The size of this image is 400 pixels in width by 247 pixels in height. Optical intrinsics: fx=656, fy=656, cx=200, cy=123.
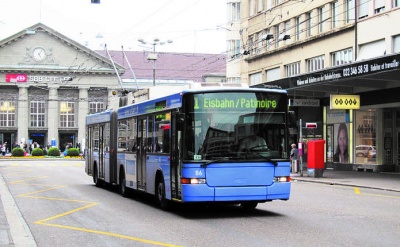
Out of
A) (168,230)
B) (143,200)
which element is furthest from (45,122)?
(168,230)

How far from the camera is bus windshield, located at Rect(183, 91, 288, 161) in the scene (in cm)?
1313

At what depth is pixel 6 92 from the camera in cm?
8944

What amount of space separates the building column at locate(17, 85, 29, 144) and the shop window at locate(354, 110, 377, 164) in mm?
61113

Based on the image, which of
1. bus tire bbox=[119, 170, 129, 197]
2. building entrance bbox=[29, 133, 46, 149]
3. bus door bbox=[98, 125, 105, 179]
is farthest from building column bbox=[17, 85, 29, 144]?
bus tire bbox=[119, 170, 129, 197]

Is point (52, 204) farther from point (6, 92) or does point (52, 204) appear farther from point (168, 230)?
point (6, 92)

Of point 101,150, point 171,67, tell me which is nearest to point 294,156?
point 101,150

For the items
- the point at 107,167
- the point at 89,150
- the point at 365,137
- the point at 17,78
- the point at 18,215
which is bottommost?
the point at 18,215

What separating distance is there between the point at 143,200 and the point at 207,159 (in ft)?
18.0

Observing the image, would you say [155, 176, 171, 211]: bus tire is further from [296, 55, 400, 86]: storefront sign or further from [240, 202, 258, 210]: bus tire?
[296, 55, 400, 86]: storefront sign

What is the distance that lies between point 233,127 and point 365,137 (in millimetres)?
22702

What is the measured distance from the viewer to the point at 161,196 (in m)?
15.0

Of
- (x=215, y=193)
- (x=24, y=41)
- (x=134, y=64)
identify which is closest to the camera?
(x=215, y=193)

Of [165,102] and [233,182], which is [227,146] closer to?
[233,182]

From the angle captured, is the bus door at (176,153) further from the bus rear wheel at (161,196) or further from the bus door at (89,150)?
the bus door at (89,150)
